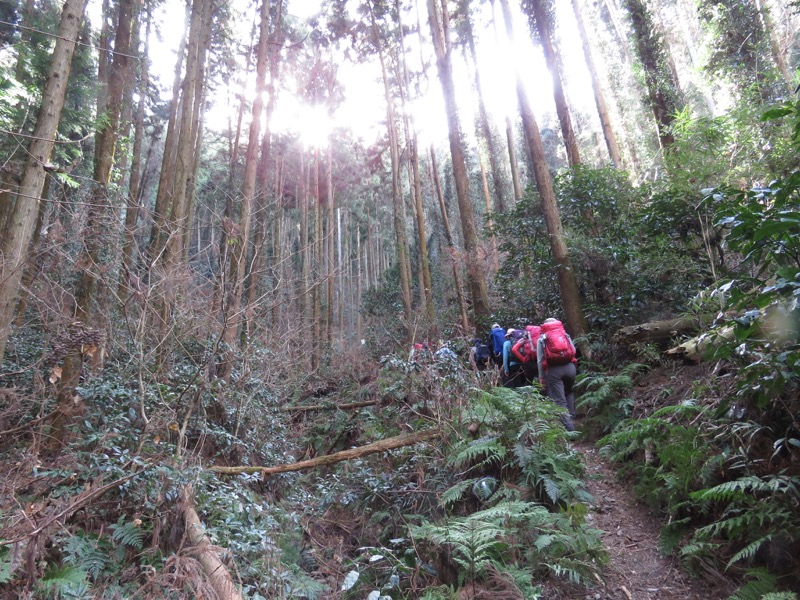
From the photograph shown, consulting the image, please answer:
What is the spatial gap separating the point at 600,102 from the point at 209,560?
703 inches

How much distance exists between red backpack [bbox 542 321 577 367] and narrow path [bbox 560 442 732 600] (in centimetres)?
166

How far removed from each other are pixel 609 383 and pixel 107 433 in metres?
5.98

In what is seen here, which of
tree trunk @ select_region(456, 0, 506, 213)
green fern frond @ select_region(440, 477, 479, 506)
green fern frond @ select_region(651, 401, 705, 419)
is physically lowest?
green fern frond @ select_region(440, 477, 479, 506)

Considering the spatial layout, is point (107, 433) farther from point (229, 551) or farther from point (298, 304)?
point (298, 304)

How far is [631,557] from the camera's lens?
3410mm

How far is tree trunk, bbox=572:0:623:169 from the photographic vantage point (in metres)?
14.9

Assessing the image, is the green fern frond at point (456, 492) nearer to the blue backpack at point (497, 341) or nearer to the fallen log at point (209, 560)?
the fallen log at point (209, 560)

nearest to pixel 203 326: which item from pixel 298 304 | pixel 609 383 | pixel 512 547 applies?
pixel 512 547

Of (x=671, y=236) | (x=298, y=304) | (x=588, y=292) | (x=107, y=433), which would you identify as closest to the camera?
(x=107, y=433)

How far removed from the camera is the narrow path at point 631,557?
2.99 m

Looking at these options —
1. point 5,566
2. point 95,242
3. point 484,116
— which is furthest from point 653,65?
point 5,566

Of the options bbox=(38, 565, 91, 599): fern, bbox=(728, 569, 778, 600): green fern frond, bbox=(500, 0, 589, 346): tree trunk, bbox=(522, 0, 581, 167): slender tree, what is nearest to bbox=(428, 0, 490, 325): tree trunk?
bbox=(522, 0, 581, 167): slender tree

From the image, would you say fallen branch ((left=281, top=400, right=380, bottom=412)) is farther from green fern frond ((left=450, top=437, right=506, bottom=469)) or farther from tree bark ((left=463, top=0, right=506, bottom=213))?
tree bark ((left=463, top=0, right=506, bottom=213))

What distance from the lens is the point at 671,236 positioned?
7.70m
